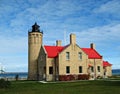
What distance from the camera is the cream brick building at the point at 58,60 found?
156 feet

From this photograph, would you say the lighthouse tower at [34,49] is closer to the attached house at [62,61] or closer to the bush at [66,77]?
the attached house at [62,61]

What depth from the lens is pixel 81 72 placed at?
49344 mm

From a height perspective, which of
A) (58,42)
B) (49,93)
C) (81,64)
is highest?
(58,42)

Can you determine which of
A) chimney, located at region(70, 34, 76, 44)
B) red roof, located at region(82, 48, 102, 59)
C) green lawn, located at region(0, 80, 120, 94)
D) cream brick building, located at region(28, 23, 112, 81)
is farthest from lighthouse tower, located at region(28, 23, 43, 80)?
green lawn, located at region(0, 80, 120, 94)

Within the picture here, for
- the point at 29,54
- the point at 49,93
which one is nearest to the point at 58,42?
the point at 29,54

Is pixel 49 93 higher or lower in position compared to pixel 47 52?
lower

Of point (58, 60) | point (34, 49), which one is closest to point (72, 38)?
point (58, 60)

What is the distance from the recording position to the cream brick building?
47.6 m

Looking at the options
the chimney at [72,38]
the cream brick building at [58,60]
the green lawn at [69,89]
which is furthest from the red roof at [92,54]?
the green lawn at [69,89]

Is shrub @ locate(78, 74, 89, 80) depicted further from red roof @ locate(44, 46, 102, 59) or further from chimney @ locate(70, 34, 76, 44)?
chimney @ locate(70, 34, 76, 44)

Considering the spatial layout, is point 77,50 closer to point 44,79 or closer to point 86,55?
point 86,55

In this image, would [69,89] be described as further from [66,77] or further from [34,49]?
[34,49]

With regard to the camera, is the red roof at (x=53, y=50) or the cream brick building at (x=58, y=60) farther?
the red roof at (x=53, y=50)

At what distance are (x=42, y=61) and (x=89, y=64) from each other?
9083 millimetres
